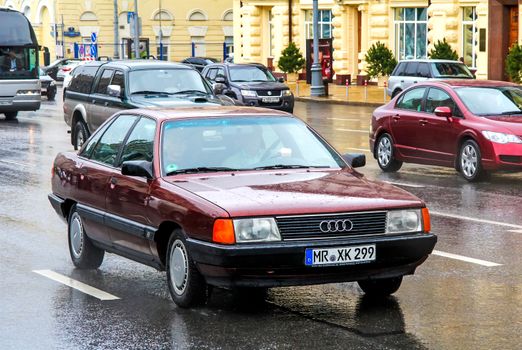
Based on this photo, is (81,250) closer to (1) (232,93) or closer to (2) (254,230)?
(2) (254,230)

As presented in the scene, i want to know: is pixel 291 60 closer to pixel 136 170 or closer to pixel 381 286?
pixel 136 170

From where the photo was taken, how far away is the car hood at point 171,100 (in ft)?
68.9

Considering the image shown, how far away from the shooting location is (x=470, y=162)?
18.3m

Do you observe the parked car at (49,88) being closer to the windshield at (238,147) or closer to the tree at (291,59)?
the tree at (291,59)

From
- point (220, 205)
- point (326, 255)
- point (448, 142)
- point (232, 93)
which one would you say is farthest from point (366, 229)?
point (232, 93)

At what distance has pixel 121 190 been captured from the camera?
32.9 feet

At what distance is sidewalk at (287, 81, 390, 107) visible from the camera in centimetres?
4231

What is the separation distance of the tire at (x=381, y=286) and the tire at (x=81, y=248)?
2543mm

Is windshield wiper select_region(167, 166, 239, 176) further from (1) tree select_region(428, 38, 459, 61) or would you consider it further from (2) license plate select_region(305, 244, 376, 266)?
(1) tree select_region(428, 38, 459, 61)

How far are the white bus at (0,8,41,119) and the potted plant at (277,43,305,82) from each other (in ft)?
72.7

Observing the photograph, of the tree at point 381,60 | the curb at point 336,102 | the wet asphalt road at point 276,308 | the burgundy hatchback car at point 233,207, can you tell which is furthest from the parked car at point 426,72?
the burgundy hatchback car at point 233,207

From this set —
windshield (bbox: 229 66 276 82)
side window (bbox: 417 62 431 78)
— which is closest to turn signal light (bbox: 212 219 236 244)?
windshield (bbox: 229 66 276 82)

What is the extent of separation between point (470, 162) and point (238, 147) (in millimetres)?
8832

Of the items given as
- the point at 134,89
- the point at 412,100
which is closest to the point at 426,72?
the point at 134,89
